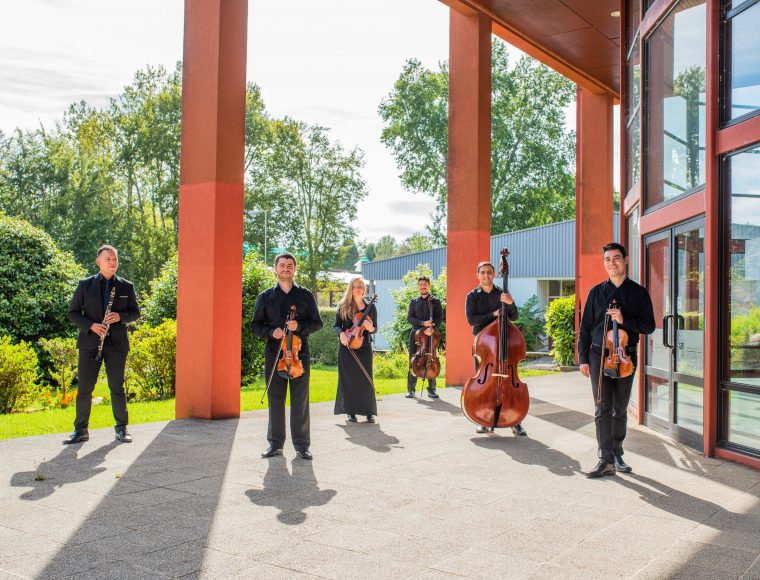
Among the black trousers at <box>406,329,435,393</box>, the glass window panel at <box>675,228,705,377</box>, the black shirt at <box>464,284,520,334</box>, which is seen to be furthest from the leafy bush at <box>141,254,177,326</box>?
the glass window panel at <box>675,228,705,377</box>

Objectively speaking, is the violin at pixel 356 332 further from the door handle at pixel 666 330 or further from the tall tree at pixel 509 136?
the tall tree at pixel 509 136

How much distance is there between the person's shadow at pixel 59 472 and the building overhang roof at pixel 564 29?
365 inches

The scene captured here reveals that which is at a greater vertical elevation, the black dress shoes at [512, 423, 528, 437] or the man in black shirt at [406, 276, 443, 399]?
the man in black shirt at [406, 276, 443, 399]

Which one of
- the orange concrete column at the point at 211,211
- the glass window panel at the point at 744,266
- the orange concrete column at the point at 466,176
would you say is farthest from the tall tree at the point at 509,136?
the glass window panel at the point at 744,266

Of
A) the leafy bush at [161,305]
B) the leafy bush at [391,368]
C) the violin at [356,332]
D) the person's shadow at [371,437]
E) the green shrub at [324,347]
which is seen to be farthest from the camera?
the green shrub at [324,347]

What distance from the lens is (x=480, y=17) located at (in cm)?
1310

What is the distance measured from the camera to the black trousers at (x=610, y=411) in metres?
6.21

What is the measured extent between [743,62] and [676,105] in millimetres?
1574

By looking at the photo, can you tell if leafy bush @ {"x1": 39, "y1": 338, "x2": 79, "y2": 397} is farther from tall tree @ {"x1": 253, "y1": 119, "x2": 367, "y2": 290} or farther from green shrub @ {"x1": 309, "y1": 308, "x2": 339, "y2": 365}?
tall tree @ {"x1": 253, "y1": 119, "x2": 367, "y2": 290}

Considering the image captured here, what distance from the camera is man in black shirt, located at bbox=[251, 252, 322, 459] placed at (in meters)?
6.70

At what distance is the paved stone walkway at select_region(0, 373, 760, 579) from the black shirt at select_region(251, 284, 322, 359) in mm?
1016

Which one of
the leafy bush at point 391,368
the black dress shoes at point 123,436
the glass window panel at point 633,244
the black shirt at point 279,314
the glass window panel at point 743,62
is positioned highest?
the glass window panel at point 743,62

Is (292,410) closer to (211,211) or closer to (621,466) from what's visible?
(621,466)

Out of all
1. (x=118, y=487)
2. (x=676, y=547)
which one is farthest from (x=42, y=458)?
(x=676, y=547)
